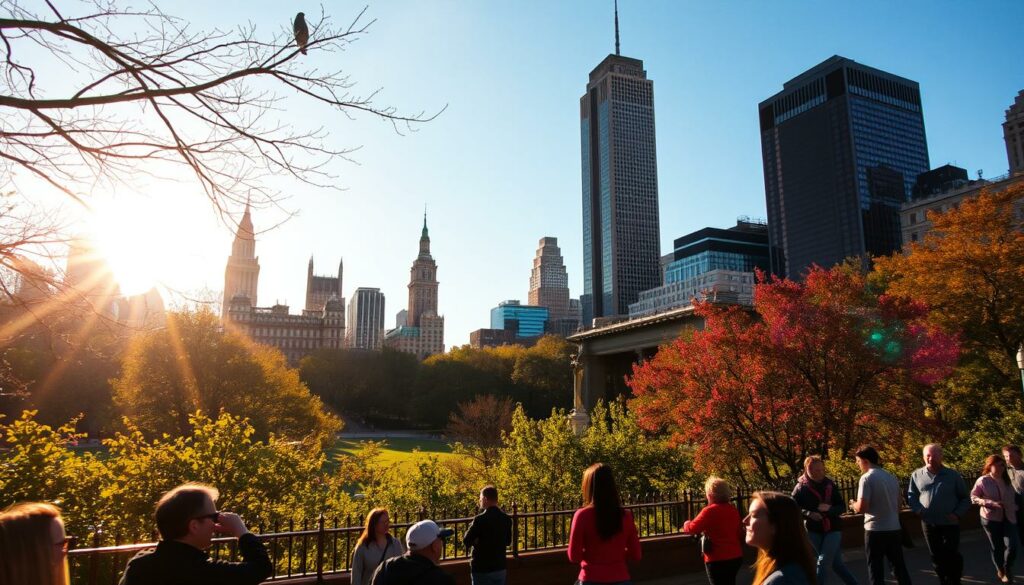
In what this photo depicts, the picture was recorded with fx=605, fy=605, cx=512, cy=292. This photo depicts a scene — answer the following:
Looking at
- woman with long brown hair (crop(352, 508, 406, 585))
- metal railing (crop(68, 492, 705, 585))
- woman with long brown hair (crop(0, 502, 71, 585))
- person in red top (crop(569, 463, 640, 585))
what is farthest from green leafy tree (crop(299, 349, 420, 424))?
woman with long brown hair (crop(0, 502, 71, 585))

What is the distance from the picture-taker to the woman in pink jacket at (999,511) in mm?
8062

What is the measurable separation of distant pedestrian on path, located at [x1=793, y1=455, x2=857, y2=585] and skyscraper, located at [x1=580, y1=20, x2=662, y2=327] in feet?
598

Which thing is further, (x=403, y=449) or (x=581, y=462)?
(x=403, y=449)

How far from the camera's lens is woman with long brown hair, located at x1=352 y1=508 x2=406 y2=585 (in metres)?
5.82

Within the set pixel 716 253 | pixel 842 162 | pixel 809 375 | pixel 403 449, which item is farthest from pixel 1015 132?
pixel 809 375

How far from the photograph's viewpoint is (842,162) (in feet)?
472

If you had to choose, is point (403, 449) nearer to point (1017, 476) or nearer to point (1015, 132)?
point (1017, 476)

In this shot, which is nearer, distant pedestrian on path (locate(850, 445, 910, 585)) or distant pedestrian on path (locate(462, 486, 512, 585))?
distant pedestrian on path (locate(462, 486, 512, 585))

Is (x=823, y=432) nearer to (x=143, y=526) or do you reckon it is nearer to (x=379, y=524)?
(x=379, y=524)

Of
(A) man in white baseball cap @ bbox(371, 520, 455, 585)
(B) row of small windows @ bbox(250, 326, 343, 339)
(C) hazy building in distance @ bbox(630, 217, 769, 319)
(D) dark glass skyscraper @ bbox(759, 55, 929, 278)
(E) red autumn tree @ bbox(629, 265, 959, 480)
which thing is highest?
(D) dark glass skyscraper @ bbox(759, 55, 929, 278)

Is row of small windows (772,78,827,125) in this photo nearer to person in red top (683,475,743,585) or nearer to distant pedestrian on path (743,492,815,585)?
person in red top (683,475,743,585)

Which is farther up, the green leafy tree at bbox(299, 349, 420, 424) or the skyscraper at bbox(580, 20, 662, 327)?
the skyscraper at bbox(580, 20, 662, 327)

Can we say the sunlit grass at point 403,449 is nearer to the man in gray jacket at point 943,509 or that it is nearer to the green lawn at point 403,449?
the green lawn at point 403,449

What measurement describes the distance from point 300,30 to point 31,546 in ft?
14.4
